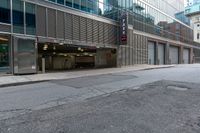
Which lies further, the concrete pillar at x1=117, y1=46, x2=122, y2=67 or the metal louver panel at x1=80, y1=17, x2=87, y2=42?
the concrete pillar at x1=117, y1=46, x2=122, y2=67

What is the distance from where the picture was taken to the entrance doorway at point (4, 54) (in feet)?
54.5

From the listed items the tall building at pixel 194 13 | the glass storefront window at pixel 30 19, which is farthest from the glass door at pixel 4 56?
the tall building at pixel 194 13

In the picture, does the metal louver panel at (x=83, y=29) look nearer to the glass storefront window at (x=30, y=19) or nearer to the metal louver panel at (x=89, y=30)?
the metal louver panel at (x=89, y=30)

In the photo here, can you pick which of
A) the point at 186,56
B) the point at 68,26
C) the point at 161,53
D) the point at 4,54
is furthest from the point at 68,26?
the point at 186,56

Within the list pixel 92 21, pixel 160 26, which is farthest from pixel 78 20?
pixel 160 26

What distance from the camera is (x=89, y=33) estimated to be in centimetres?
2448

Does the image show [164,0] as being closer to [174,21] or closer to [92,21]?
[174,21]

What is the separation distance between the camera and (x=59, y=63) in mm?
40875

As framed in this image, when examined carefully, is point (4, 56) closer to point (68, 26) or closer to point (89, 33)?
point (68, 26)

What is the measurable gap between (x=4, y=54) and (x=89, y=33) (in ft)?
34.6

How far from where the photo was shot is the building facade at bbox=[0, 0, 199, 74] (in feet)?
57.2

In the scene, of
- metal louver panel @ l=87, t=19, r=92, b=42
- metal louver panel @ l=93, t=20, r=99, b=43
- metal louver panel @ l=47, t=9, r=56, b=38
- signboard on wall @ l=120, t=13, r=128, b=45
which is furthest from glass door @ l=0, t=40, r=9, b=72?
signboard on wall @ l=120, t=13, r=128, b=45

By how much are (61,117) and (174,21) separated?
4914cm

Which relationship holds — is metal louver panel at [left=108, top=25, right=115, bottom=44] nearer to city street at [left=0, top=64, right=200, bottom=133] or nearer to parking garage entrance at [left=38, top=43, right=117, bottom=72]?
parking garage entrance at [left=38, top=43, right=117, bottom=72]
